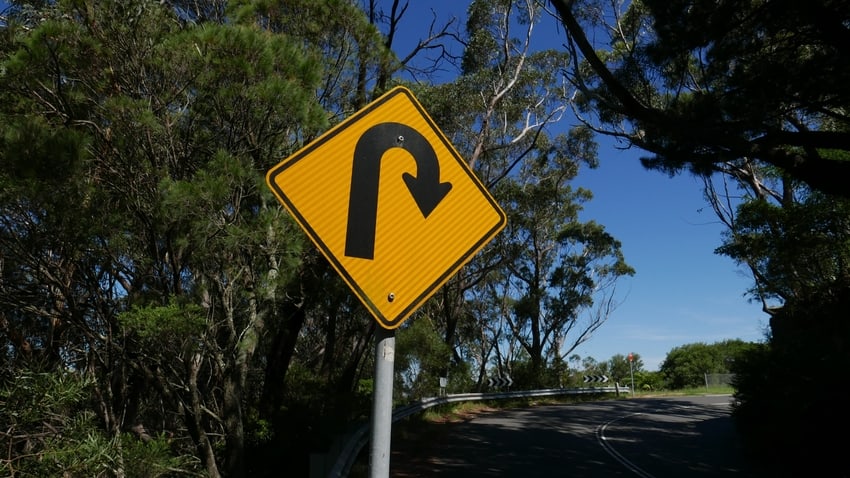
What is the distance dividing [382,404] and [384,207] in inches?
23.6

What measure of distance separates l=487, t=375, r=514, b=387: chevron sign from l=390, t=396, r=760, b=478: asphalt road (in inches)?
283

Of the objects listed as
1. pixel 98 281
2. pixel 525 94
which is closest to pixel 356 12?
pixel 98 281

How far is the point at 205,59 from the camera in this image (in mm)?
7734

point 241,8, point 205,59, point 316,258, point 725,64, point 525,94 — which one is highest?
point 525,94

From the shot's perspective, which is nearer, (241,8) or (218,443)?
(241,8)

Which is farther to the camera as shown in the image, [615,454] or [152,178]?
[615,454]

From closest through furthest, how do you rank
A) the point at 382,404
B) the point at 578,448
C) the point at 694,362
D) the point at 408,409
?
the point at 382,404, the point at 578,448, the point at 408,409, the point at 694,362

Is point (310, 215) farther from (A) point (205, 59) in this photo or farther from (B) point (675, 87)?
(B) point (675, 87)

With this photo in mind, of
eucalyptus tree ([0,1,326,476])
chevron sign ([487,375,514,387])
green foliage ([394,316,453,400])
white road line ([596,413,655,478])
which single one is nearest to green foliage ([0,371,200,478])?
eucalyptus tree ([0,1,326,476])

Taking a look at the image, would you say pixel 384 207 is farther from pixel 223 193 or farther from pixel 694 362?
pixel 694 362

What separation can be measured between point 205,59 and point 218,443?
6302 mm

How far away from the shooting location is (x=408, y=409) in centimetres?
1305

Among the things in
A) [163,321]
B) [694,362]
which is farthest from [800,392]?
[694,362]

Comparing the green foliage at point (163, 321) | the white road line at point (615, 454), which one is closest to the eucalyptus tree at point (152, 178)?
the green foliage at point (163, 321)
